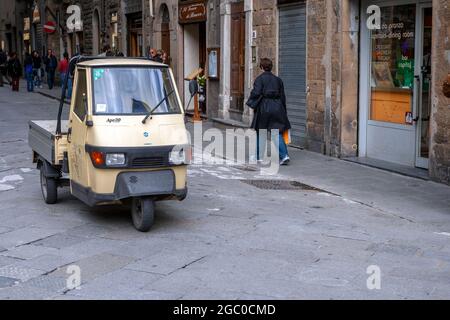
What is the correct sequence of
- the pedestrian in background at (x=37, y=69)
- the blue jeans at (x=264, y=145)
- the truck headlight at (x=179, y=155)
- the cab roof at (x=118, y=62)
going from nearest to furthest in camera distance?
the truck headlight at (x=179, y=155) → the cab roof at (x=118, y=62) → the blue jeans at (x=264, y=145) → the pedestrian in background at (x=37, y=69)

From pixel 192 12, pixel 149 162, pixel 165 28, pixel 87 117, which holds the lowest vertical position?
pixel 149 162

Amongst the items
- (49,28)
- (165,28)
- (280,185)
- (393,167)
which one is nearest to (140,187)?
(280,185)

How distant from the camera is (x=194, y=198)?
30.2ft

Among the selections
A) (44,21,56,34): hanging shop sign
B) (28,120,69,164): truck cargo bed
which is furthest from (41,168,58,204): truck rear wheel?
(44,21,56,34): hanging shop sign

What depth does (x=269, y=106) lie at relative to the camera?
11.8 m

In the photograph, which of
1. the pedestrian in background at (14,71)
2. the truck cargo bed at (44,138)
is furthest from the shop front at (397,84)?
the pedestrian in background at (14,71)

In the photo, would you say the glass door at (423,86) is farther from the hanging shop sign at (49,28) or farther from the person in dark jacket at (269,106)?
the hanging shop sign at (49,28)

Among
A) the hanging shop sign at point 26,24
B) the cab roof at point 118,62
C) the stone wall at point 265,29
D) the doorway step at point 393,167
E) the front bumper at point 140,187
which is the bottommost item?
the doorway step at point 393,167

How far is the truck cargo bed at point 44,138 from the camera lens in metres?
8.33

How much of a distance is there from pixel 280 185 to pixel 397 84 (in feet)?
9.37

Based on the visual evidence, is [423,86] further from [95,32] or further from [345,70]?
[95,32]

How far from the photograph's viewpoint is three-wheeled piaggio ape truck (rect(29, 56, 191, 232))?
23.8 feet
